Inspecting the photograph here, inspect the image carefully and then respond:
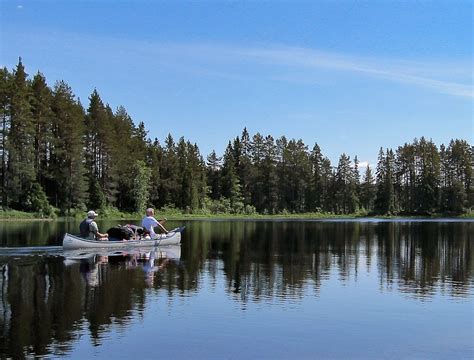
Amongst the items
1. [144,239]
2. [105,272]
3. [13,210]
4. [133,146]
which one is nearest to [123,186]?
[133,146]

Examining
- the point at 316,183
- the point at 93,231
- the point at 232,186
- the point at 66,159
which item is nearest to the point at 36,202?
the point at 66,159

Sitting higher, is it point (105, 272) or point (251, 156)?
point (251, 156)

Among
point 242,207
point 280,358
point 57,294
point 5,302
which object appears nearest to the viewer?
point 280,358

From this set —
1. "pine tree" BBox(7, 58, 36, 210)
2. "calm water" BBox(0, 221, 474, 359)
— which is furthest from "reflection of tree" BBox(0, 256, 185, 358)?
"pine tree" BBox(7, 58, 36, 210)

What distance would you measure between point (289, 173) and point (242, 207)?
2386 cm

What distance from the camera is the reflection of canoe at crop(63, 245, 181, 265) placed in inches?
1379

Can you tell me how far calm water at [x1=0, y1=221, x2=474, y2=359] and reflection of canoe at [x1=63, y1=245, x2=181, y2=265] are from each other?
0.25 meters

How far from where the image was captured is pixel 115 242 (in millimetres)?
38656

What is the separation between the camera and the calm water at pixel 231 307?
15305 millimetres

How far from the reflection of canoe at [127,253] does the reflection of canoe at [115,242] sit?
0.25 metres

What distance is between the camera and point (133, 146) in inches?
4811

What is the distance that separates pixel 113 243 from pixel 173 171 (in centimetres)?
9536

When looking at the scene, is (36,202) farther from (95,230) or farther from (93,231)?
(95,230)

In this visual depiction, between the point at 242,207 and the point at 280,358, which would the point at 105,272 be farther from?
the point at 242,207
